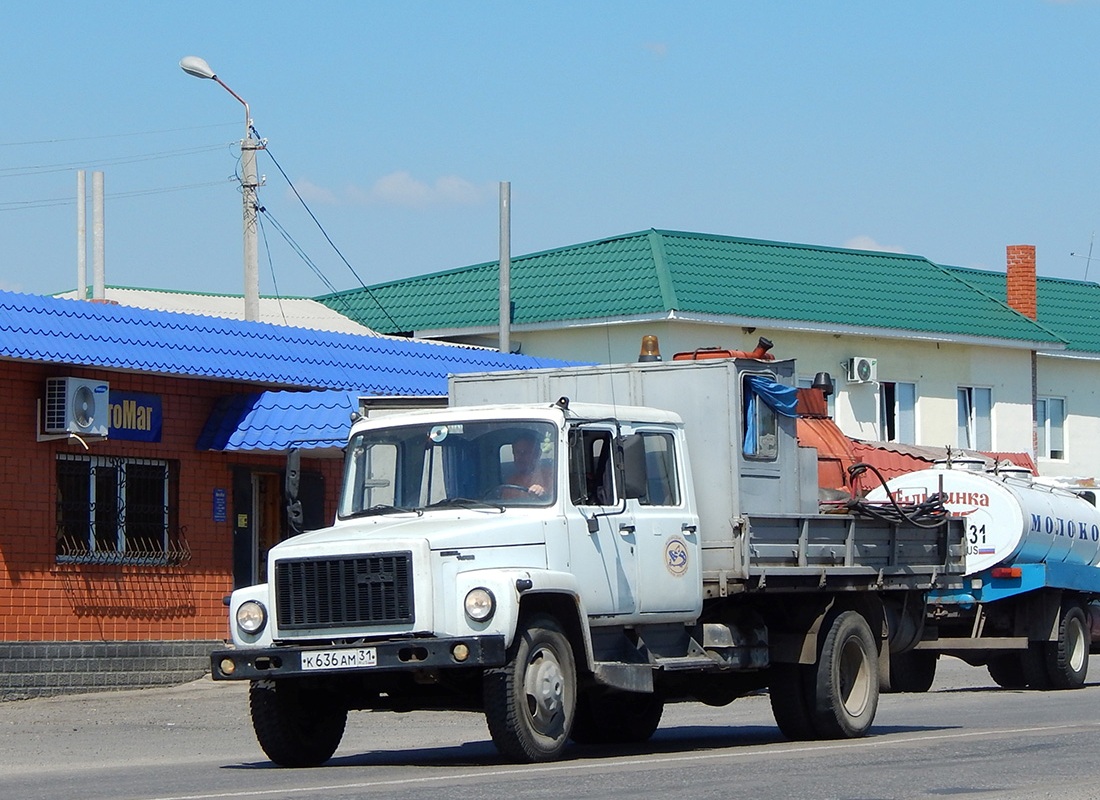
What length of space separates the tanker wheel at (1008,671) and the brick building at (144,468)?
7.93 m

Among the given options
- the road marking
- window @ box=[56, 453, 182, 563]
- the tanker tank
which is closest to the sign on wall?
window @ box=[56, 453, 182, 563]

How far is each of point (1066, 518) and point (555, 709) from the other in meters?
12.1

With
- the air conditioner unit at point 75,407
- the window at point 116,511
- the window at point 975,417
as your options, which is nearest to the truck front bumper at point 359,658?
the air conditioner unit at point 75,407

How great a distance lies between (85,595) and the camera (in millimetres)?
21844

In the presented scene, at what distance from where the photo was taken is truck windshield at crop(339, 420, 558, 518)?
1327 centimetres

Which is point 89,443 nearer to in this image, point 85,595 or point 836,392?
point 85,595

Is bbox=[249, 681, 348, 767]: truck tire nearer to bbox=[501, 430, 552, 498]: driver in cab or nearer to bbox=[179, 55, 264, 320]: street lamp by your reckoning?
bbox=[501, 430, 552, 498]: driver in cab

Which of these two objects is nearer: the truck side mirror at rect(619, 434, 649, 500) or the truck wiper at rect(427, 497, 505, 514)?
the truck wiper at rect(427, 497, 505, 514)

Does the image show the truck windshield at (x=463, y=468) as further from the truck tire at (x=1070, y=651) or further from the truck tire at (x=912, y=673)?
the truck tire at (x=1070, y=651)

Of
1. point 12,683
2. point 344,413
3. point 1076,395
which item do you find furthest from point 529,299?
point 12,683

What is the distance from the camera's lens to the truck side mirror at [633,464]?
13.5m

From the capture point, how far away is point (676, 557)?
13992mm

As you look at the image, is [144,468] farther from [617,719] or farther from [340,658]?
[340,658]

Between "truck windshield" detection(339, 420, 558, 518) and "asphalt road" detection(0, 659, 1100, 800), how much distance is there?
70.8 inches
